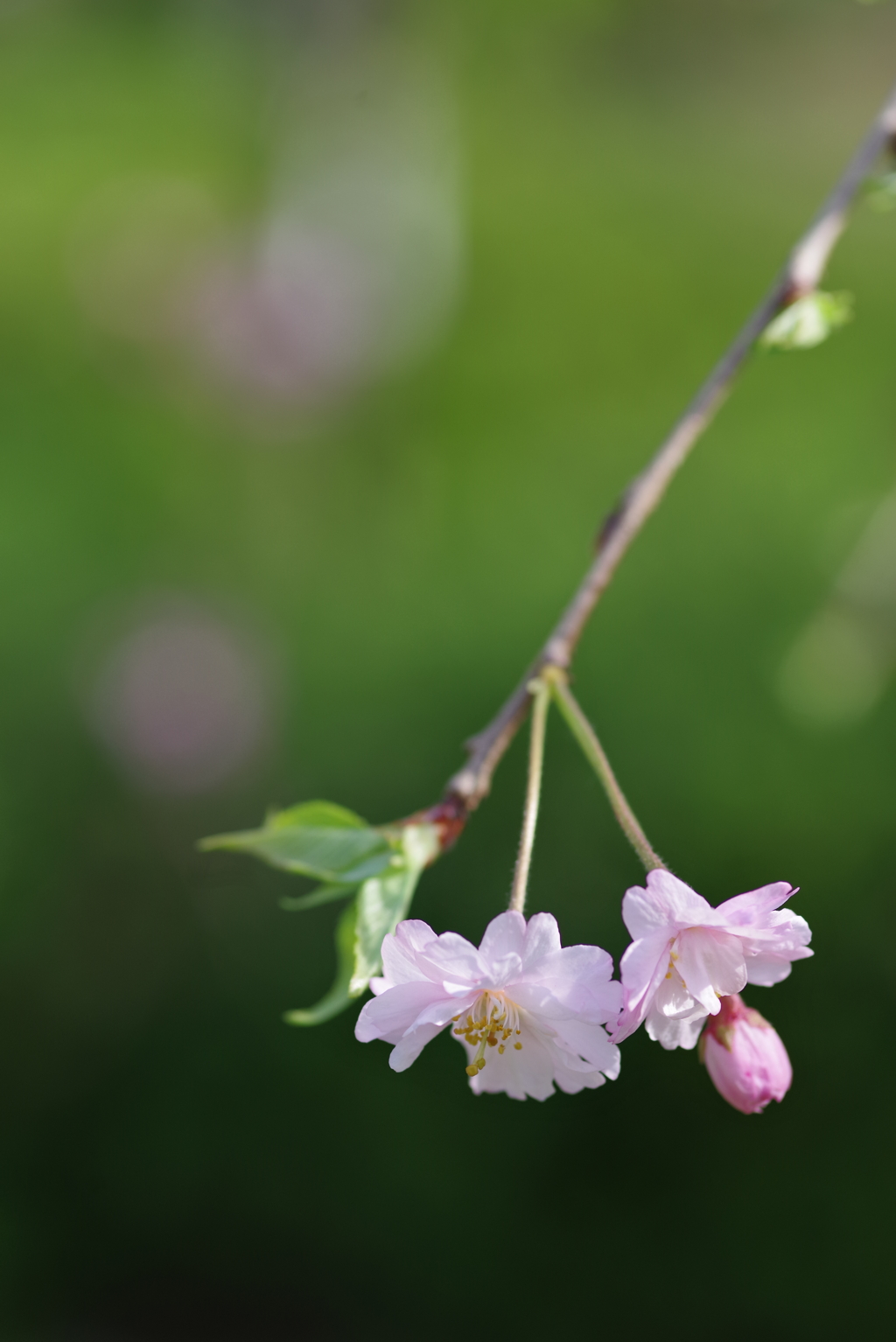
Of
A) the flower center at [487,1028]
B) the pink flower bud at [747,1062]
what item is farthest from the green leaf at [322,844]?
the pink flower bud at [747,1062]

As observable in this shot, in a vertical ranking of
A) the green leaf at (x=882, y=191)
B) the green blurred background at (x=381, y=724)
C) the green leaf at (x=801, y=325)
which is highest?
the green leaf at (x=882, y=191)

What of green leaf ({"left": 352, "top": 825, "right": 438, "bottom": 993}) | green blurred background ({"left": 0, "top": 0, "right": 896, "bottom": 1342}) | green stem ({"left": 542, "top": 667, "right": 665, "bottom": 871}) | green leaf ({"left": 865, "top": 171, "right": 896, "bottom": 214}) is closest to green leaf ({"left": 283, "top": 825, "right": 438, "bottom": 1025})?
green leaf ({"left": 352, "top": 825, "right": 438, "bottom": 993})

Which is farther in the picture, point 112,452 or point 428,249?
point 112,452

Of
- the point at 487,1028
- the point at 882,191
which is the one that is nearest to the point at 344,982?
the point at 487,1028

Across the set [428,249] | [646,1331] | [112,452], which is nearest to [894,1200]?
[646,1331]

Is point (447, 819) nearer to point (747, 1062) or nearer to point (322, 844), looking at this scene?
point (322, 844)

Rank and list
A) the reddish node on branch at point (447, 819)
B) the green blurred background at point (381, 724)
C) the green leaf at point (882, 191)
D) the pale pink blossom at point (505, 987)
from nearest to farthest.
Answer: the pale pink blossom at point (505, 987) < the reddish node on branch at point (447, 819) < the green leaf at point (882, 191) < the green blurred background at point (381, 724)

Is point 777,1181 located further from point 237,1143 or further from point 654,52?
point 654,52

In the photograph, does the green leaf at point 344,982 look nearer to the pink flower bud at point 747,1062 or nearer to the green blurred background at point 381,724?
the pink flower bud at point 747,1062

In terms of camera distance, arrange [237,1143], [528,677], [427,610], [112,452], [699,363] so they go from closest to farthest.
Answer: [528,677], [237,1143], [427,610], [112,452], [699,363]
